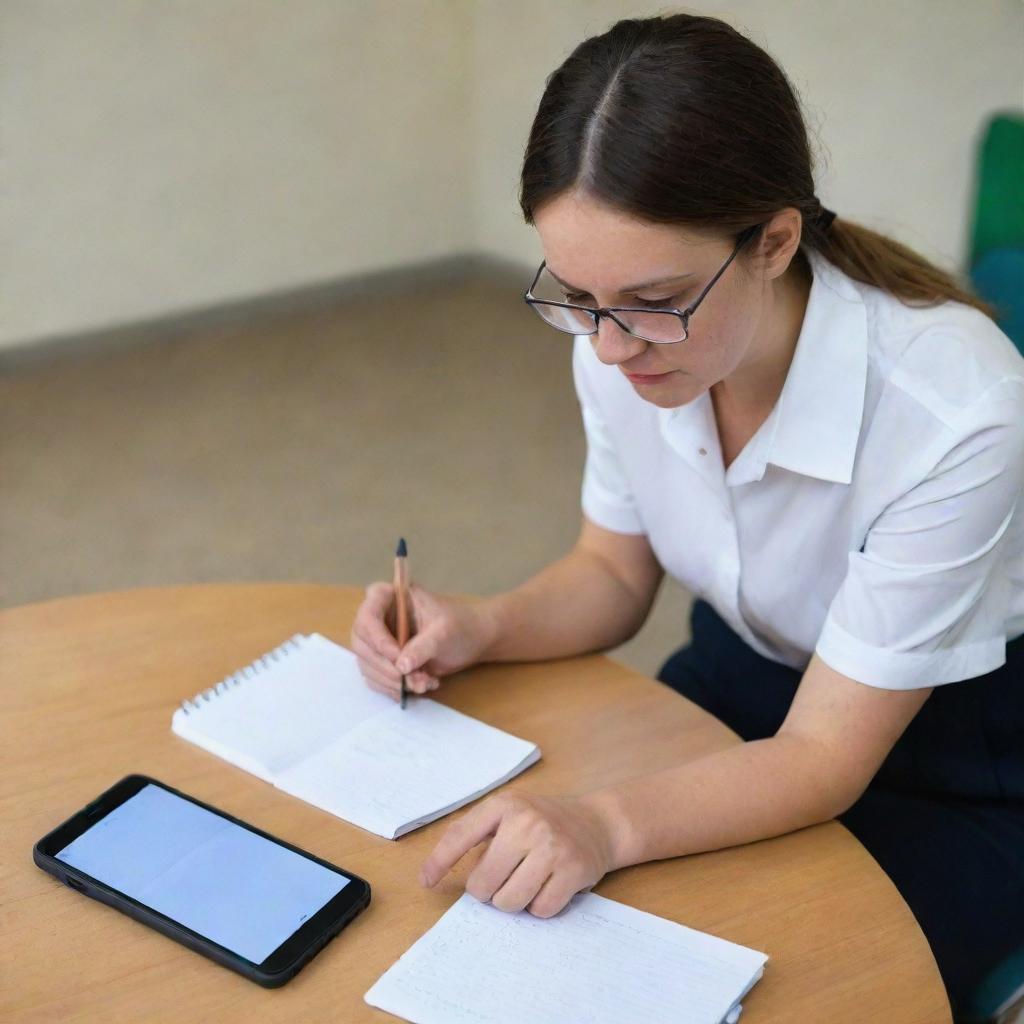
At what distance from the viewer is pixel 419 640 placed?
1307mm

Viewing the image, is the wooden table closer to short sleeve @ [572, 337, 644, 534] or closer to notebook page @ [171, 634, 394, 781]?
notebook page @ [171, 634, 394, 781]

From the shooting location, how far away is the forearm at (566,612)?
139cm

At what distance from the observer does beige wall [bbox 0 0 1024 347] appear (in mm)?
3316

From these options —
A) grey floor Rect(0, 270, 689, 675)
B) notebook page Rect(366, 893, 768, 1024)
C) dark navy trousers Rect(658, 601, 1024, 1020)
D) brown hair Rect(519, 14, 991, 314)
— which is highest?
brown hair Rect(519, 14, 991, 314)

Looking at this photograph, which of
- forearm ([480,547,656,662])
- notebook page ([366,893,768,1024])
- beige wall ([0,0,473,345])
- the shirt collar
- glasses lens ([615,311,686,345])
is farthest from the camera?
beige wall ([0,0,473,345])

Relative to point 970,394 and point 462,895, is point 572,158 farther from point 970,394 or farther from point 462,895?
point 462,895

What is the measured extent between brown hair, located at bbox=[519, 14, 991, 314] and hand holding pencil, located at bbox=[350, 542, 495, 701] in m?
0.39

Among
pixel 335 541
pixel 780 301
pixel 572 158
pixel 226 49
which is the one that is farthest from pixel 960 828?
pixel 226 49

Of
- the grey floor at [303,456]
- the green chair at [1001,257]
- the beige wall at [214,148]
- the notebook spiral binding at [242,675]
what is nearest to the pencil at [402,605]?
the notebook spiral binding at [242,675]

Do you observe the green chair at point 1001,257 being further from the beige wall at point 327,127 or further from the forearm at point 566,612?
the forearm at point 566,612

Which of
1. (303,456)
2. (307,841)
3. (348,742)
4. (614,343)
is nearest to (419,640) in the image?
(348,742)

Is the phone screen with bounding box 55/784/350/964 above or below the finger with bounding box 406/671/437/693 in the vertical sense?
below

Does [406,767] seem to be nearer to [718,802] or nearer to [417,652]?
[417,652]

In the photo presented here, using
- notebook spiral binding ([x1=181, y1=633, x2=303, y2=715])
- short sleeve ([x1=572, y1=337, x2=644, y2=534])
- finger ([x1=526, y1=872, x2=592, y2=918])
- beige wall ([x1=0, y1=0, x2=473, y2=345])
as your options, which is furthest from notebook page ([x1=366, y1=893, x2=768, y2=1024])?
beige wall ([x1=0, y1=0, x2=473, y2=345])
